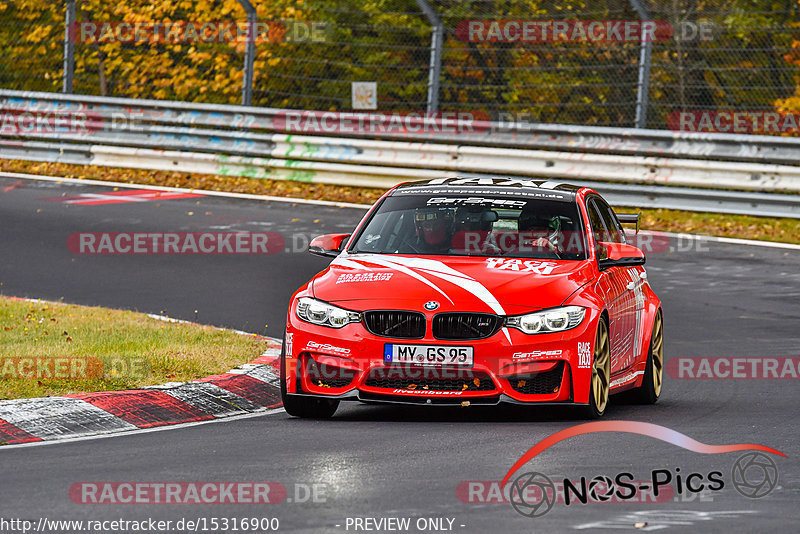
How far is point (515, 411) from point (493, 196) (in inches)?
59.5

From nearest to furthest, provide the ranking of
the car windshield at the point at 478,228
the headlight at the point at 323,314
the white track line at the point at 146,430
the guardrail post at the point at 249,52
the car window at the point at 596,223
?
the white track line at the point at 146,430 < the headlight at the point at 323,314 < the car windshield at the point at 478,228 < the car window at the point at 596,223 < the guardrail post at the point at 249,52

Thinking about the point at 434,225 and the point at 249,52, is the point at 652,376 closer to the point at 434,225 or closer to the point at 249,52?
the point at 434,225

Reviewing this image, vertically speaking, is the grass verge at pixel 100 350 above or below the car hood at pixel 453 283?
below

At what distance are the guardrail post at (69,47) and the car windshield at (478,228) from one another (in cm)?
1472

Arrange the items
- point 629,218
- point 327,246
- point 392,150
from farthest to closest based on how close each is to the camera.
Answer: point 392,150 < point 629,218 < point 327,246

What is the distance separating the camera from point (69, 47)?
24.5 metres

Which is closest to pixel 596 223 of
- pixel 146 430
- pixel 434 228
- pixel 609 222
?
pixel 609 222

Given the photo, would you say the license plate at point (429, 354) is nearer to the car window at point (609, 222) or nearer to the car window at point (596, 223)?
the car window at point (596, 223)

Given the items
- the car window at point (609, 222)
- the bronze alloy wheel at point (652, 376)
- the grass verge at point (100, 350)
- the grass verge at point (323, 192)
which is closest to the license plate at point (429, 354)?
the grass verge at point (100, 350)

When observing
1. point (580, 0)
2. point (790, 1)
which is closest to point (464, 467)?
point (580, 0)

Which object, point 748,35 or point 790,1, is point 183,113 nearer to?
point 748,35

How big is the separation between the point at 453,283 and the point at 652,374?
202 cm

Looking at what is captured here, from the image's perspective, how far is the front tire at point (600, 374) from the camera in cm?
905

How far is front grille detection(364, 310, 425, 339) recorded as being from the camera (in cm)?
888
